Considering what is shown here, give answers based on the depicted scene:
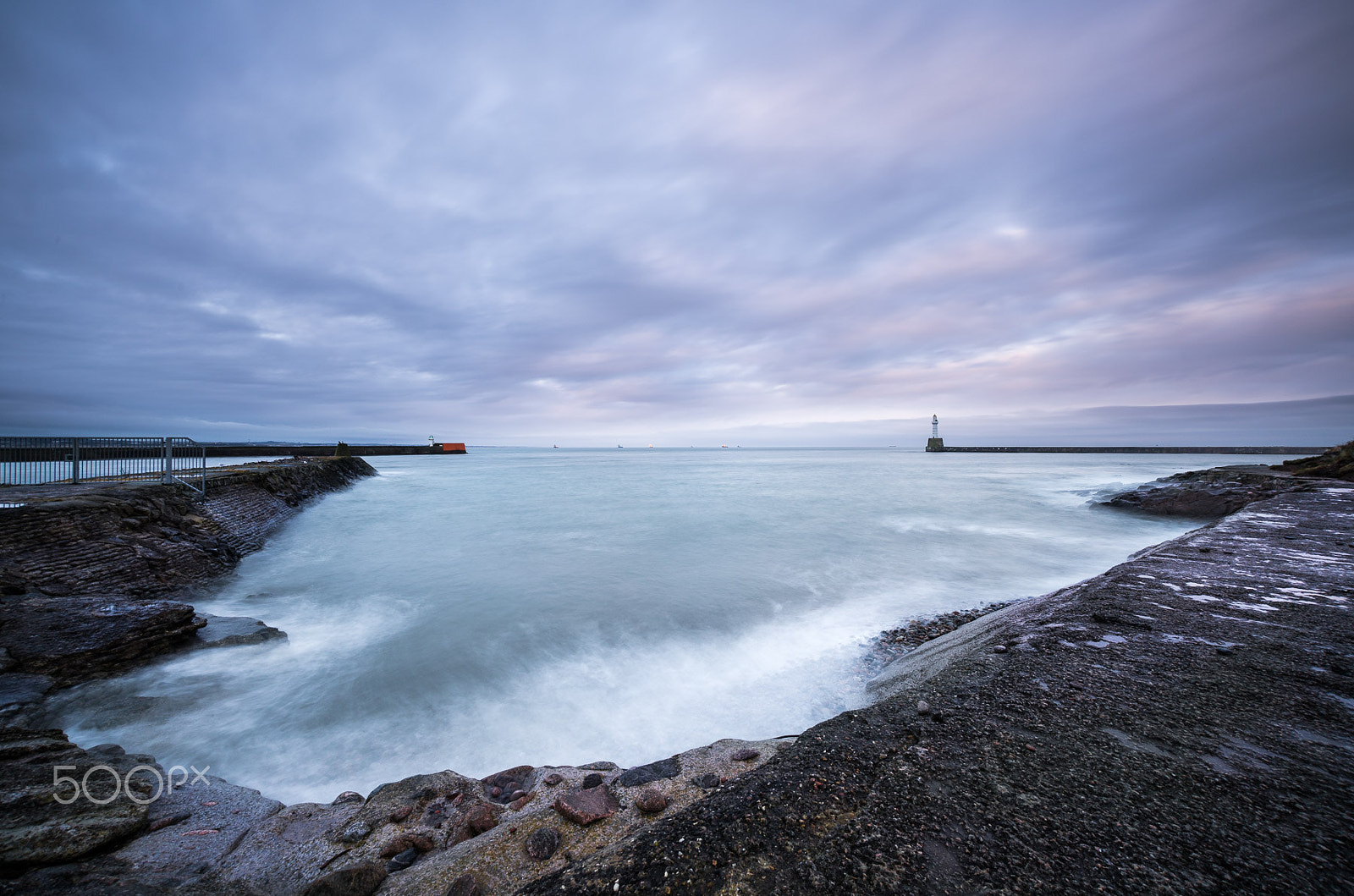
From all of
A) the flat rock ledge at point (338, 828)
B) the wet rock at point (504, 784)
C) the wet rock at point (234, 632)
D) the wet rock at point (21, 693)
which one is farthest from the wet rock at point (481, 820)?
the wet rock at point (234, 632)

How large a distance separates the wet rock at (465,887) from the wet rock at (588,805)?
49 cm

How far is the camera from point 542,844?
2045mm

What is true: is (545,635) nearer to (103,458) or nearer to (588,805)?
(588,805)

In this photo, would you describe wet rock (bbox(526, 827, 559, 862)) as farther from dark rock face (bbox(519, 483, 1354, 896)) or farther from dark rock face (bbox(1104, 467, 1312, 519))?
dark rock face (bbox(1104, 467, 1312, 519))

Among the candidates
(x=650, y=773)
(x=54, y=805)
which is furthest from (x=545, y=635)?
(x=54, y=805)

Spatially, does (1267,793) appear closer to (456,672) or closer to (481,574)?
(456,672)

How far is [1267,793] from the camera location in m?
1.79

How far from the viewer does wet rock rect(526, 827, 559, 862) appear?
79.1 inches

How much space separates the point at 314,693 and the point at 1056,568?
1170 cm

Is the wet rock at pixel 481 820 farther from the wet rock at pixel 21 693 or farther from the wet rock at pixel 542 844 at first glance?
the wet rock at pixel 21 693

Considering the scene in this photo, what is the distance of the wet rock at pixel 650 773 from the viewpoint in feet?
8.35

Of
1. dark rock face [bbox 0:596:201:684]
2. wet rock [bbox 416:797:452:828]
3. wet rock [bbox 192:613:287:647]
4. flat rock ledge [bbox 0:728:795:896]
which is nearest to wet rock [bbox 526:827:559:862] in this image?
flat rock ledge [bbox 0:728:795:896]

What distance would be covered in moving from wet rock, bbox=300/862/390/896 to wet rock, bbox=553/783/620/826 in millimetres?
790

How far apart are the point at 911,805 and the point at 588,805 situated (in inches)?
59.7
